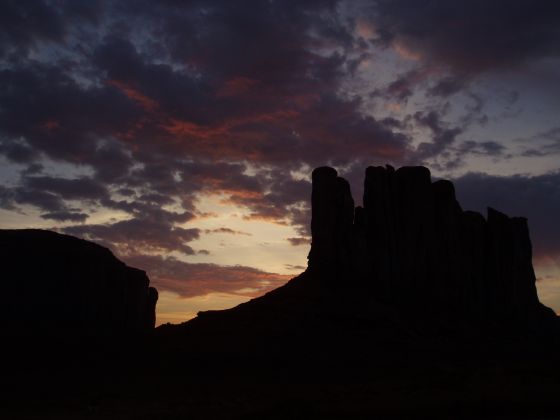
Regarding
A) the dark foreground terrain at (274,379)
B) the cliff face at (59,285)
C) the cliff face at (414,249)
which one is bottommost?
the dark foreground terrain at (274,379)

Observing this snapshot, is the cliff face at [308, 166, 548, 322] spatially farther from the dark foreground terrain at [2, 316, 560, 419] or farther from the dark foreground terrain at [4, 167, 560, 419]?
the dark foreground terrain at [2, 316, 560, 419]

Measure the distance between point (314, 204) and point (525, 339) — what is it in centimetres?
3141

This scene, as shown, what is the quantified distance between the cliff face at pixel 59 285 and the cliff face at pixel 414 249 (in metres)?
21.9

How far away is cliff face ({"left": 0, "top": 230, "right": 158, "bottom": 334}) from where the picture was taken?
5384cm

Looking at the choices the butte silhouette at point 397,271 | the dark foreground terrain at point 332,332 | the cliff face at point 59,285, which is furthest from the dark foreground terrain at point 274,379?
the cliff face at point 59,285

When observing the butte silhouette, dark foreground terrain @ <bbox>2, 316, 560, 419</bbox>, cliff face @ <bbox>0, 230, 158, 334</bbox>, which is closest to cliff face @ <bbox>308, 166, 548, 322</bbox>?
the butte silhouette

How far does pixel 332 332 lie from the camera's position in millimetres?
54875

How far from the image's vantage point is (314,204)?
219 feet

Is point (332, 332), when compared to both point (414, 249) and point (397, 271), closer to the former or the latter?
point (397, 271)

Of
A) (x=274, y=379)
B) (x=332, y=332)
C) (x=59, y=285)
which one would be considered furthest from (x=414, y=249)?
(x=59, y=285)

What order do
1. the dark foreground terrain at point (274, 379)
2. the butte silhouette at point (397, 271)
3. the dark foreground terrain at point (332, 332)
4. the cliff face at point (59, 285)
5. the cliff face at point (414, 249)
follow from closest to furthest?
the dark foreground terrain at point (274, 379) → the dark foreground terrain at point (332, 332) → the cliff face at point (59, 285) → the butte silhouette at point (397, 271) → the cliff face at point (414, 249)

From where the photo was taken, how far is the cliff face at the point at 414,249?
65500 mm

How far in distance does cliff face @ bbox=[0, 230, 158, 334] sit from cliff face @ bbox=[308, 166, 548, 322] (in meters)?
21.9

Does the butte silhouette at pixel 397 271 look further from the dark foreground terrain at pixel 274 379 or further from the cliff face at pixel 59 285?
the cliff face at pixel 59 285
